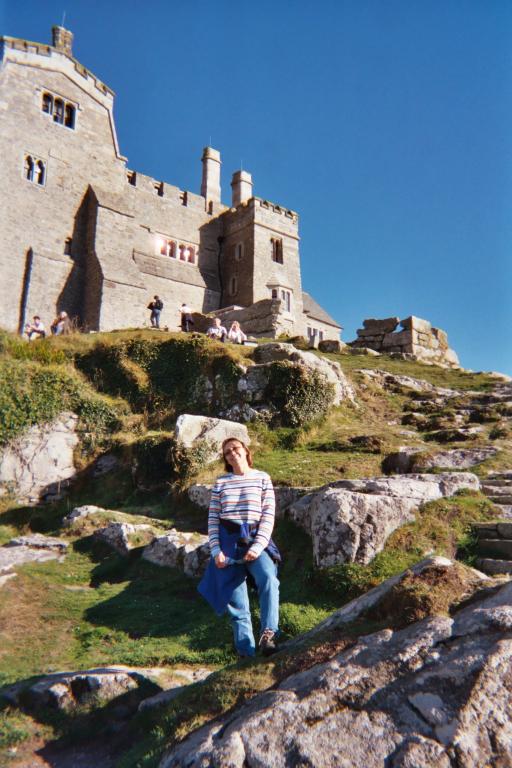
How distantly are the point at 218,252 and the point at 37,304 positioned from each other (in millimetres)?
14047

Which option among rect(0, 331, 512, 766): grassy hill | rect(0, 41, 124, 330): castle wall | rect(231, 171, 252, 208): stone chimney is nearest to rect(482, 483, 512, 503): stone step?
rect(0, 331, 512, 766): grassy hill

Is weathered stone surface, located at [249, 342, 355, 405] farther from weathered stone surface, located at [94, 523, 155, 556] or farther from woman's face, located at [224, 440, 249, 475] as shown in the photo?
woman's face, located at [224, 440, 249, 475]

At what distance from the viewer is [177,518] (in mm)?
10930

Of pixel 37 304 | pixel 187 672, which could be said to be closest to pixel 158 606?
pixel 187 672

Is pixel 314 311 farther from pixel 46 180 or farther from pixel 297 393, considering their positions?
pixel 297 393

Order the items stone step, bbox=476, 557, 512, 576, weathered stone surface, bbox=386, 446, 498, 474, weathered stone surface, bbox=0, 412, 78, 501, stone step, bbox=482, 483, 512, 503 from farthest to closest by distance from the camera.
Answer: weathered stone surface, bbox=0, 412, 78, 501
weathered stone surface, bbox=386, 446, 498, 474
stone step, bbox=482, 483, 512, 503
stone step, bbox=476, 557, 512, 576

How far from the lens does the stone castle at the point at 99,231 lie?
92.3 feet

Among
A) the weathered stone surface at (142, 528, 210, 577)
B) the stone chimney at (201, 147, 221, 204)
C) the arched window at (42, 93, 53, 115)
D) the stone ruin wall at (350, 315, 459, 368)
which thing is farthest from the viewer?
the stone chimney at (201, 147, 221, 204)

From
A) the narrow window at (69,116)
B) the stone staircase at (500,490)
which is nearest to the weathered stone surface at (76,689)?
the stone staircase at (500,490)

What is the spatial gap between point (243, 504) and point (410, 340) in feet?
72.0

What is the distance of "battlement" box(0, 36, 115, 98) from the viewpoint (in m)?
29.1

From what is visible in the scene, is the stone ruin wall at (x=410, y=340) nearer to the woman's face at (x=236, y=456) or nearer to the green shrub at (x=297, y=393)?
the green shrub at (x=297, y=393)

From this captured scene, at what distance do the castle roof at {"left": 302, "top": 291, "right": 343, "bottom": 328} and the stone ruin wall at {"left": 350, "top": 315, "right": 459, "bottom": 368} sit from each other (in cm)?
1268

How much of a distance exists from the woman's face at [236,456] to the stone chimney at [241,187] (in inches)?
1458
